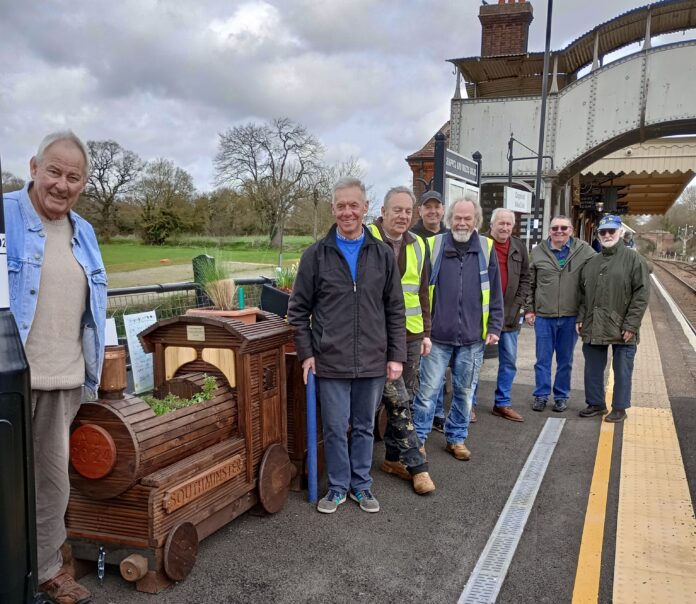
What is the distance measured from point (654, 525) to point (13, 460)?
3501 mm

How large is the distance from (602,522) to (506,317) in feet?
7.96

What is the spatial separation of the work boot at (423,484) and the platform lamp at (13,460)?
8.49ft

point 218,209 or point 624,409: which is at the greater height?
point 218,209

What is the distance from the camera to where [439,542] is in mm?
3322

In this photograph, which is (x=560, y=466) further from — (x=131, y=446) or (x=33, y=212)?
(x=33, y=212)

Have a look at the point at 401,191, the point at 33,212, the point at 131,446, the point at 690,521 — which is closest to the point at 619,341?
the point at 690,521

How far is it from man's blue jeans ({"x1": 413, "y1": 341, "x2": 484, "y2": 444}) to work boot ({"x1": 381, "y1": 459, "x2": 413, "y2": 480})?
364 millimetres

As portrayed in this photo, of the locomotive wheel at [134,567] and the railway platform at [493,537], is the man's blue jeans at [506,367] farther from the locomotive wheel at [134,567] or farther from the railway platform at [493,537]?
the locomotive wheel at [134,567]

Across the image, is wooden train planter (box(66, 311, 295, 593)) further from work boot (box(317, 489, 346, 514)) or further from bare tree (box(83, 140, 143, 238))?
bare tree (box(83, 140, 143, 238))

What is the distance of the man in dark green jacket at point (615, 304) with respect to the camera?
5418mm

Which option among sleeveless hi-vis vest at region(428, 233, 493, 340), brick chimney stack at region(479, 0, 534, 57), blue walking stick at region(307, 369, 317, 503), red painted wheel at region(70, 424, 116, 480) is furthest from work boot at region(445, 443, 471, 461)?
brick chimney stack at region(479, 0, 534, 57)

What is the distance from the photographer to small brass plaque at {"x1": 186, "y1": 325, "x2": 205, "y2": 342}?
3.43m

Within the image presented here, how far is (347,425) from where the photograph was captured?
3738 mm

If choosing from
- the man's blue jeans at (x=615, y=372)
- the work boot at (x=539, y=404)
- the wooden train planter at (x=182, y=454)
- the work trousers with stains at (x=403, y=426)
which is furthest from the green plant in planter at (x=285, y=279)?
the man's blue jeans at (x=615, y=372)
